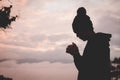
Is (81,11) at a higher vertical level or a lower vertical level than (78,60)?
higher

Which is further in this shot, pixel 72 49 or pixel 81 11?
pixel 81 11

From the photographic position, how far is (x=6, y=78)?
23.4 metres

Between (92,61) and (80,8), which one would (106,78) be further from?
(80,8)

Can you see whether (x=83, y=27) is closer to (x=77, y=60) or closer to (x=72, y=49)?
(x=72, y=49)

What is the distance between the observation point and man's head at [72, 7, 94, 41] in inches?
153

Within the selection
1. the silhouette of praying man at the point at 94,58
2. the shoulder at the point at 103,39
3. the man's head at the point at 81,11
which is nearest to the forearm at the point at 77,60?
the silhouette of praying man at the point at 94,58

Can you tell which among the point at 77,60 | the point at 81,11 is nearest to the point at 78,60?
the point at 77,60

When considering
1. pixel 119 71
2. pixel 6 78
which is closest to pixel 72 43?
pixel 6 78

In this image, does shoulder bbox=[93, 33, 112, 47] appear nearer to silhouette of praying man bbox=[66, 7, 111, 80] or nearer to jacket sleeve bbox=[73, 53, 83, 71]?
silhouette of praying man bbox=[66, 7, 111, 80]

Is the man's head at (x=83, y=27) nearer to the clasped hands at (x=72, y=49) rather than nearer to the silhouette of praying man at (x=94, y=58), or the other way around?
the silhouette of praying man at (x=94, y=58)

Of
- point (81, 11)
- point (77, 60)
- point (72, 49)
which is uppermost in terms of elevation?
point (81, 11)

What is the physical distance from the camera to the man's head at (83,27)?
12.7 feet

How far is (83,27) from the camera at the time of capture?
3.91 m

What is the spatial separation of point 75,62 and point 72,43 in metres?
0.24
